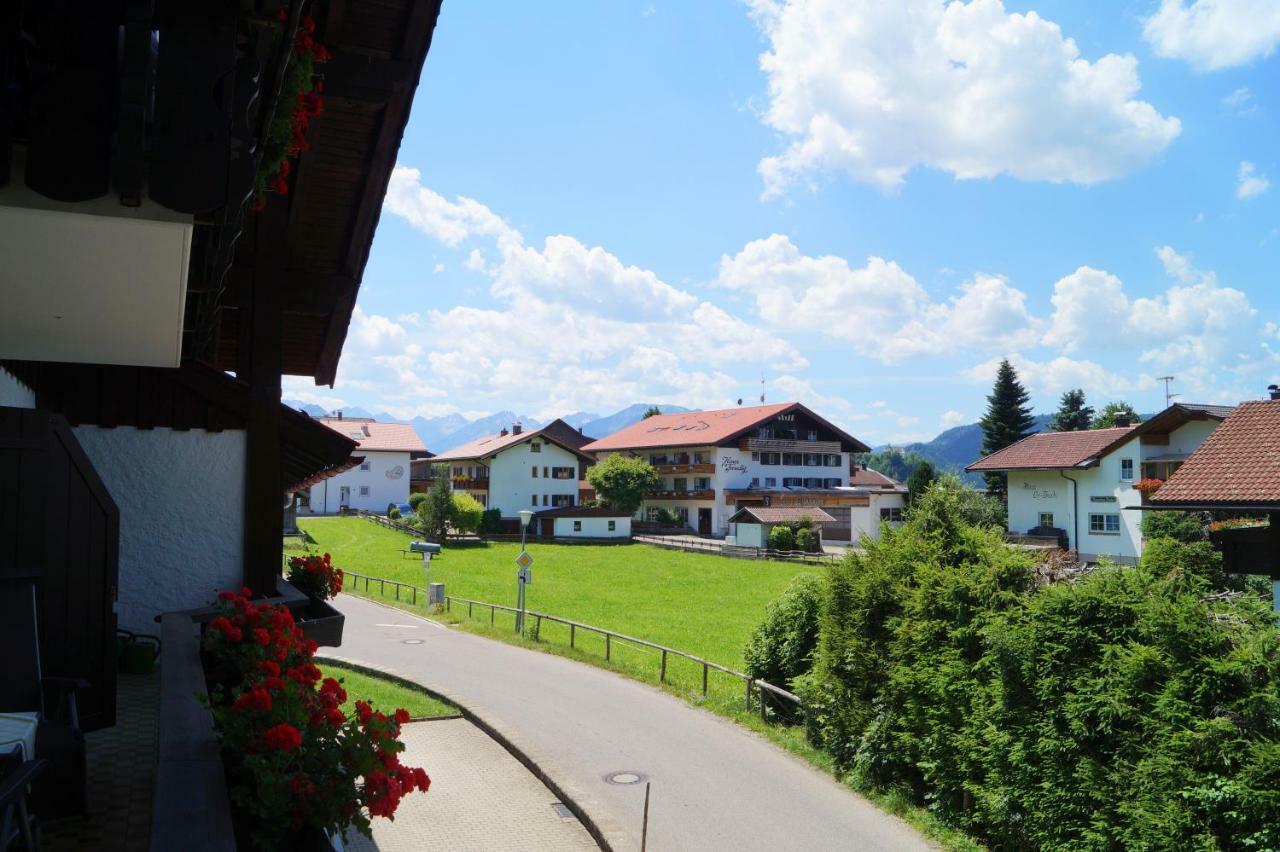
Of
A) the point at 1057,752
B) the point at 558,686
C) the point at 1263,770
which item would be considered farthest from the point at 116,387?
the point at 558,686

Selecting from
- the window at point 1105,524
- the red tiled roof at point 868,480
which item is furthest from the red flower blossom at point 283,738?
the red tiled roof at point 868,480

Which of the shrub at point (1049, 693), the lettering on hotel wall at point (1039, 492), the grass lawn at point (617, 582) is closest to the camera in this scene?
the shrub at point (1049, 693)

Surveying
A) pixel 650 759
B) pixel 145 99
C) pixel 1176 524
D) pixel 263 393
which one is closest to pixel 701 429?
pixel 1176 524

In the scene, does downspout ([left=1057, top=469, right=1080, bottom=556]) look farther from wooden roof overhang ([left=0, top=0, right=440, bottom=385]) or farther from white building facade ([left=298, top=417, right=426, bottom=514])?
white building facade ([left=298, top=417, right=426, bottom=514])

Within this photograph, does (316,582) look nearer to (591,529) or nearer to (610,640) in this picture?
(610,640)

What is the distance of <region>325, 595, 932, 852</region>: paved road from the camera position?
987 cm

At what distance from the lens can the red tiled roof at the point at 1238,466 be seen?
579 inches

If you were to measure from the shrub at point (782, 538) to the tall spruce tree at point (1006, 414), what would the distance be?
23691 millimetres

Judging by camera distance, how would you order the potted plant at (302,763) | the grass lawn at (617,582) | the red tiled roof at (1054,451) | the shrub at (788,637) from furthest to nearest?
the red tiled roof at (1054,451) < the grass lawn at (617,582) < the shrub at (788,637) < the potted plant at (302,763)

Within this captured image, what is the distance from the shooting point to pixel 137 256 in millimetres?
3545

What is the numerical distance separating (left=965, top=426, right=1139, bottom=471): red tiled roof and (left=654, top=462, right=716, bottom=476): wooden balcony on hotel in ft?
62.3

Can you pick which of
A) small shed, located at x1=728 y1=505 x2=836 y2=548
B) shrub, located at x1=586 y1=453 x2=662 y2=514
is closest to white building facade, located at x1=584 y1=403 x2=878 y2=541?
shrub, located at x1=586 y1=453 x2=662 y2=514

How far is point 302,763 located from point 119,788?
1.89 m

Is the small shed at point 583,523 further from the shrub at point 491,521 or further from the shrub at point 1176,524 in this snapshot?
the shrub at point 1176,524
